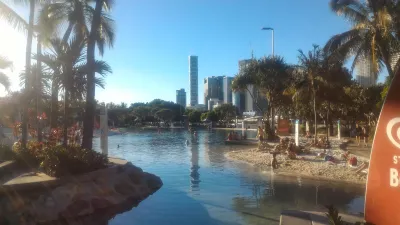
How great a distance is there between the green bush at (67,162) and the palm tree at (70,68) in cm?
316

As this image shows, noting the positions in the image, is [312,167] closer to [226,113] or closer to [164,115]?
[226,113]

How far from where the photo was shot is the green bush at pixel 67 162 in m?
11.7

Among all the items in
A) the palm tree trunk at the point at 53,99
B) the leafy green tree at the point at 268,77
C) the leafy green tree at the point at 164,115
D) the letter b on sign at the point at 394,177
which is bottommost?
the letter b on sign at the point at 394,177

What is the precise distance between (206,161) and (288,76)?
58.8ft

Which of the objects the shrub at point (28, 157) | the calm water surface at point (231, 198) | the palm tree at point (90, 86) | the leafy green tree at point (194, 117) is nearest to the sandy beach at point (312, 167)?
the calm water surface at point (231, 198)

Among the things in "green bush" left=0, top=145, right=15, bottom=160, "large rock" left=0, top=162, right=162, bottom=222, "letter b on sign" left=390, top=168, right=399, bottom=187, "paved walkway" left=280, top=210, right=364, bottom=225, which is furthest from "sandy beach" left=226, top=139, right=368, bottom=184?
"green bush" left=0, top=145, right=15, bottom=160

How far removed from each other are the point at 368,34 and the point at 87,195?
61.1 feet

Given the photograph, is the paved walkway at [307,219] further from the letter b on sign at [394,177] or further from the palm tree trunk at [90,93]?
the palm tree trunk at [90,93]

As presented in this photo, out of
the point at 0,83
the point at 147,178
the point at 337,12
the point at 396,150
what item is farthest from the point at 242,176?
the point at 0,83

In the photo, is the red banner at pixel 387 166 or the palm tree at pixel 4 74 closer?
the red banner at pixel 387 166

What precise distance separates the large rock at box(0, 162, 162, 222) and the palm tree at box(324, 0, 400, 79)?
14710 mm

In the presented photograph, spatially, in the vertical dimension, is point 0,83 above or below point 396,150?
above

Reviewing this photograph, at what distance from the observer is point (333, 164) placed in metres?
20.2

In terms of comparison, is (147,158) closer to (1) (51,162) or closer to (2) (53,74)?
(2) (53,74)
